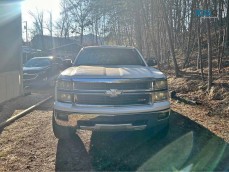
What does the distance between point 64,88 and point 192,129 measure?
106 inches

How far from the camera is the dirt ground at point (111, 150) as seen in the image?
3.96 metres

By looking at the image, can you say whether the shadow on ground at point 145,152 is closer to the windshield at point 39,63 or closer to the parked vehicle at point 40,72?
the parked vehicle at point 40,72

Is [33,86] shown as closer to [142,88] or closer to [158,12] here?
[158,12]

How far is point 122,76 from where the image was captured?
446 cm

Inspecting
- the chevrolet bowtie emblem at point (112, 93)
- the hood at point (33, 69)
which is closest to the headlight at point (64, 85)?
the chevrolet bowtie emblem at point (112, 93)

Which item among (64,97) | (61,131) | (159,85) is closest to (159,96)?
(159,85)

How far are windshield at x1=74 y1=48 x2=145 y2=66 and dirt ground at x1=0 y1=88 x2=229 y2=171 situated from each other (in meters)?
1.52

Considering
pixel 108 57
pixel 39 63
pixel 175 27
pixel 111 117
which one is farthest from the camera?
pixel 175 27

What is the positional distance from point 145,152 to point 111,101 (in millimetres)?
971

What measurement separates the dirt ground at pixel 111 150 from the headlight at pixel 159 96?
2.49ft

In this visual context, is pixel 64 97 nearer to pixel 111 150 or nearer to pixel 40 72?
pixel 111 150

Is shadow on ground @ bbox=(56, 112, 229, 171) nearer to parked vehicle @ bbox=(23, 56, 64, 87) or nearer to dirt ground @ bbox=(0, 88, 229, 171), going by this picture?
dirt ground @ bbox=(0, 88, 229, 171)

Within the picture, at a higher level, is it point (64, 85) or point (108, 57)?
point (108, 57)

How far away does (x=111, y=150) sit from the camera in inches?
180
